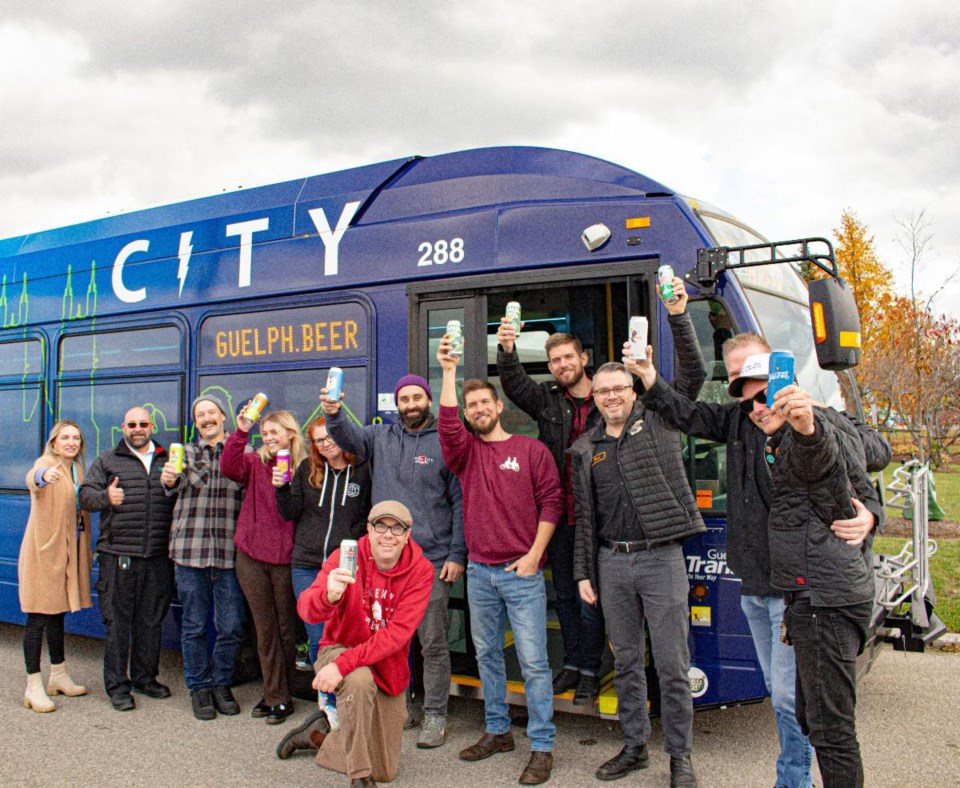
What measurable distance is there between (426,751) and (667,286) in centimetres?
274

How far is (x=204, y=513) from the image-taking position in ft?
17.7

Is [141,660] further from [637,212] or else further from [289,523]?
[637,212]

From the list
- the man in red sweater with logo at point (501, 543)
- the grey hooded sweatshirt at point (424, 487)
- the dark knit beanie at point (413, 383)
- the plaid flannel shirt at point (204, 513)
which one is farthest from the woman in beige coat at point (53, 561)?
the man in red sweater with logo at point (501, 543)

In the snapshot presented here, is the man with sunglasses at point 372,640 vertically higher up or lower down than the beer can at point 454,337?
lower down

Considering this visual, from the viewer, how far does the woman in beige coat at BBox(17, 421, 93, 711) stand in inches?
218

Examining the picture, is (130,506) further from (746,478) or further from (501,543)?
(746,478)

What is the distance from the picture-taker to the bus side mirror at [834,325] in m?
3.50

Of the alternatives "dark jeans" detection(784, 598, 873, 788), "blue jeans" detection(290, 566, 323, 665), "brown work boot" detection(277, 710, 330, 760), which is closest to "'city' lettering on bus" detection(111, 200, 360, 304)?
"blue jeans" detection(290, 566, 323, 665)

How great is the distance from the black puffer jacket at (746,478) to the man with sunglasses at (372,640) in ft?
4.70

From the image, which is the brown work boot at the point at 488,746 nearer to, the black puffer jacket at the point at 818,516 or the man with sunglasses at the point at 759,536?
the man with sunglasses at the point at 759,536

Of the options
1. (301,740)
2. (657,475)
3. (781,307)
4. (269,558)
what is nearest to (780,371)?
(657,475)

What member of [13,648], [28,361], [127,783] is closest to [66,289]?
[28,361]

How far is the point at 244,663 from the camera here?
5.87 metres

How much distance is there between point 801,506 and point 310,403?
3169mm
